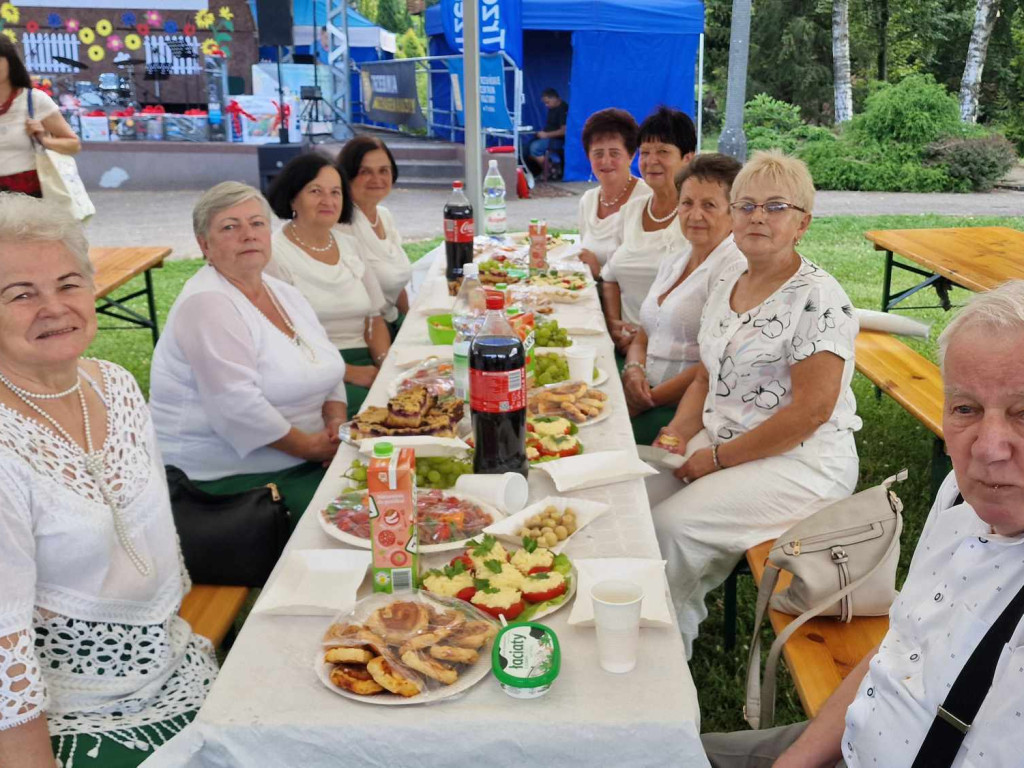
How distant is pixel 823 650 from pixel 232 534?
1.46 metres

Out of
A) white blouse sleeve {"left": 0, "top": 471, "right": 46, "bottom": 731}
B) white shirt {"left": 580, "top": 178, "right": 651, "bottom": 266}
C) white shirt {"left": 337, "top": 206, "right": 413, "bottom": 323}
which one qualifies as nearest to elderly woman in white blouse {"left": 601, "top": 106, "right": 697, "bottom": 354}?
white shirt {"left": 580, "top": 178, "right": 651, "bottom": 266}

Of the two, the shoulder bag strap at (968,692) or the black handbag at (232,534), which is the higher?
the shoulder bag strap at (968,692)

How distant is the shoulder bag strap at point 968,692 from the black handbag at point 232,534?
1.60 meters

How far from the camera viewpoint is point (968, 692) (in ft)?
4.27

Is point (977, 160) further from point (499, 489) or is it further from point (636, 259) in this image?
point (499, 489)

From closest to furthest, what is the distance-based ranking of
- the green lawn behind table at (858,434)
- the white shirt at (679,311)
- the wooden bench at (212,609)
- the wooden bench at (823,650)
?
the wooden bench at (823,650)
the wooden bench at (212,609)
the green lawn behind table at (858,434)
the white shirt at (679,311)

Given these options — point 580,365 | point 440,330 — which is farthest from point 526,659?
A: point 440,330

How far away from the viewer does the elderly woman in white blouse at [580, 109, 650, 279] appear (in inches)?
197

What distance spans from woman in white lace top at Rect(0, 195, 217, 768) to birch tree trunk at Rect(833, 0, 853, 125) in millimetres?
18144

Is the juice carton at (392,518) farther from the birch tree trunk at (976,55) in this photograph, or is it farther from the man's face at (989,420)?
the birch tree trunk at (976,55)

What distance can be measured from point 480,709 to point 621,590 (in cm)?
28

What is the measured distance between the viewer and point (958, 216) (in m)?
11.7

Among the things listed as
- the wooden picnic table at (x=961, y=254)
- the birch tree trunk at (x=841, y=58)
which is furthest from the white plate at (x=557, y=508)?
the birch tree trunk at (x=841, y=58)

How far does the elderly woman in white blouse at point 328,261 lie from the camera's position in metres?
3.86
